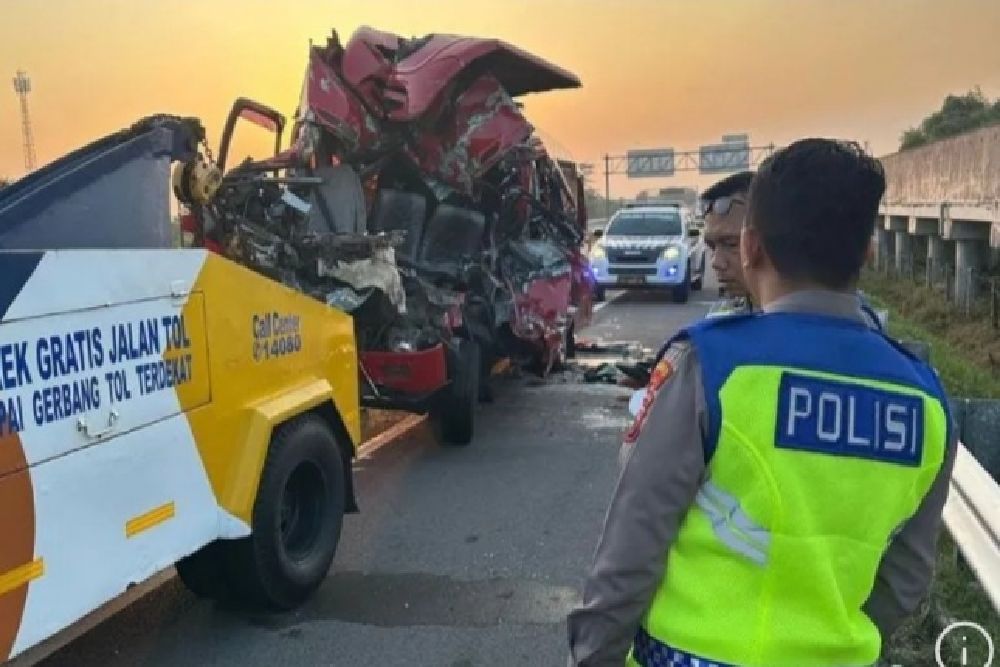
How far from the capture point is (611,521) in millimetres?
1674

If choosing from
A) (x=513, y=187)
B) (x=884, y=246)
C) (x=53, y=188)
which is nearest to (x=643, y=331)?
(x=513, y=187)

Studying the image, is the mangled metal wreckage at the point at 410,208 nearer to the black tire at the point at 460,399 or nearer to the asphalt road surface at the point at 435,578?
the black tire at the point at 460,399

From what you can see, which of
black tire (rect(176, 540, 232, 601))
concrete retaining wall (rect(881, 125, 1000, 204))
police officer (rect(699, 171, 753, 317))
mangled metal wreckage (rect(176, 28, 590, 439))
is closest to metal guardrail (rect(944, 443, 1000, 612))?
police officer (rect(699, 171, 753, 317))

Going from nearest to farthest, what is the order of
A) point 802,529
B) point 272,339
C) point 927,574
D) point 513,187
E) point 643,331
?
point 802,529, point 927,574, point 272,339, point 513,187, point 643,331

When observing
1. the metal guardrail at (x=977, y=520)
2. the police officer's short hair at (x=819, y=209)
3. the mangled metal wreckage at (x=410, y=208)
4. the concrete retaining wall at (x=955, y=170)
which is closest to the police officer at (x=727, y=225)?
the metal guardrail at (x=977, y=520)

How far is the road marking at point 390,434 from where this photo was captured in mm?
7751

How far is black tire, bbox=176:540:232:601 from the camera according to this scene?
4320 mm

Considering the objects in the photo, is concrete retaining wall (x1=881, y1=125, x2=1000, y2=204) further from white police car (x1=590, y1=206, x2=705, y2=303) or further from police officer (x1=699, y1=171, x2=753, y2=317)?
police officer (x1=699, y1=171, x2=753, y2=317)

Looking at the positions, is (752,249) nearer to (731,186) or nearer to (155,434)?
(731,186)

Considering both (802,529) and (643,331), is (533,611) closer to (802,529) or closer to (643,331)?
(802,529)

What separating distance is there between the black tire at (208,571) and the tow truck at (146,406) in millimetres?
11

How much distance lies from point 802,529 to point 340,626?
3.27 m

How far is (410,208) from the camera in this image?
26.5 ft
